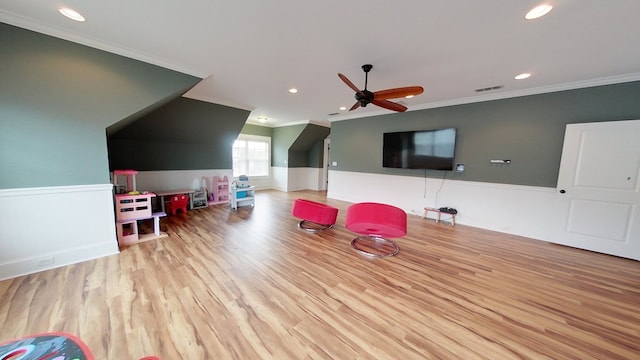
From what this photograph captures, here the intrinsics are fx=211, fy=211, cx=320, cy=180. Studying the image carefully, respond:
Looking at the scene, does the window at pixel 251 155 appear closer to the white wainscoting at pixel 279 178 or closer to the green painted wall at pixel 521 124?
the white wainscoting at pixel 279 178

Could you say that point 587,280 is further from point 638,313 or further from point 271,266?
point 271,266

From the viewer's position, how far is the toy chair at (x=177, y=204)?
4828mm

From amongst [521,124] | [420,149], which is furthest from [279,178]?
[521,124]

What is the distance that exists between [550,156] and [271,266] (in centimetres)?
492

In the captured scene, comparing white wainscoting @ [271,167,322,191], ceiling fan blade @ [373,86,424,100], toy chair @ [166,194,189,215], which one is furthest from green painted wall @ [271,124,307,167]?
ceiling fan blade @ [373,86,424,100]

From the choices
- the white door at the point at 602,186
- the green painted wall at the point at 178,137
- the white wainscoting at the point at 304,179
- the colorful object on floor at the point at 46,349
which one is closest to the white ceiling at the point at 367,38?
the white door at the point at 602,186

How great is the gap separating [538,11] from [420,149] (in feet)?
10.2

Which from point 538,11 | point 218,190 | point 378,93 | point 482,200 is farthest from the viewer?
point 218,190

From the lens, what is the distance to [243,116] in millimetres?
5430

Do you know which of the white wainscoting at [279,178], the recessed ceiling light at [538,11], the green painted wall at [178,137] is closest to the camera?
the recessed ceiling light at [538,11]

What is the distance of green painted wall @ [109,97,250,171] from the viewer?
4.57 m

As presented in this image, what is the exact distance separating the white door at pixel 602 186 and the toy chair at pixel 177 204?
735 cm

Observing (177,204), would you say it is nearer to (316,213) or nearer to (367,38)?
(316,213)

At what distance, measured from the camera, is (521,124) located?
3.84 metres
